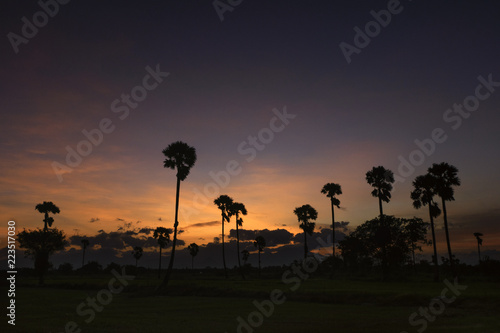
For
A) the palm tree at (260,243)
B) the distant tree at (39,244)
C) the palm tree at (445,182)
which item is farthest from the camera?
the palm tree at (260,243)

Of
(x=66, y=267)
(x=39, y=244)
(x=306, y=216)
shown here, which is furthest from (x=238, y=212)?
(x=66, y=267)

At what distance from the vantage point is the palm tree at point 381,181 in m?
63.7

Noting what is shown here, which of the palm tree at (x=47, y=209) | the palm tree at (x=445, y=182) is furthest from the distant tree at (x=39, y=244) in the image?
the palm tree at (x=445, y=182)

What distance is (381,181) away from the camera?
64375 millimetres

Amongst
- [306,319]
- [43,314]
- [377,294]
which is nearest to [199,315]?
[306,319]

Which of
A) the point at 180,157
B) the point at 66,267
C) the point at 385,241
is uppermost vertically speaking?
the point at 180,157

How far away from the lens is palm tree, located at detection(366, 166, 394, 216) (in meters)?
63.7

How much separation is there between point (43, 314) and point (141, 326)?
997cm

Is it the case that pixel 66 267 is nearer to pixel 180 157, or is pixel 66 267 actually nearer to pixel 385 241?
pixel 180 157

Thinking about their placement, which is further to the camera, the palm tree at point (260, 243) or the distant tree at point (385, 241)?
the palm tree at point (260, 243)

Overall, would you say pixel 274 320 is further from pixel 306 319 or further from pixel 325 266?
pixel 325 266

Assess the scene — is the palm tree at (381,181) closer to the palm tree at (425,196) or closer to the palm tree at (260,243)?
the palm tree at (425,196)

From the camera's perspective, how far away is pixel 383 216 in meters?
62.9

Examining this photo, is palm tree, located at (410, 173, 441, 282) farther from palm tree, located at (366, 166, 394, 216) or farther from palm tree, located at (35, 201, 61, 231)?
palm tree, located at (35, 201, 61, 231)
